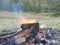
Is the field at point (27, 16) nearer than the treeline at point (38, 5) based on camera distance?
Yes

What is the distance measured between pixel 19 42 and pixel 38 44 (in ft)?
1.23

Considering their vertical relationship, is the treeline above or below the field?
above

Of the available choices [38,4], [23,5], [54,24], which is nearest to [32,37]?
[54,24]

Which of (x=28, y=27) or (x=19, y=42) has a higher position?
(x=28, y=27)

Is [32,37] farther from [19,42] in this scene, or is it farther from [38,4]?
[38,4]

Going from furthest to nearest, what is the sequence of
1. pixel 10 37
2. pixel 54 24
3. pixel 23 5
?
pixel 23 5, pixel 54 24, pixel 10 37

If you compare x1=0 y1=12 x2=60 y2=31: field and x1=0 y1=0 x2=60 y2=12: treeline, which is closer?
x1=0 y1=12 x2=60 y2=31: field

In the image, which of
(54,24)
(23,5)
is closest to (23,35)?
(54,24)

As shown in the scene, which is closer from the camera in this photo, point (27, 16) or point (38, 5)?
point (27, 16)

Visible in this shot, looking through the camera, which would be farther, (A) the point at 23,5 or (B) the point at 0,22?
(A) the point at 23,5

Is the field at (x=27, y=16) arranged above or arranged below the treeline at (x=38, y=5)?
below

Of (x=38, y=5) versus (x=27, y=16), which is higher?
(x=38, y=5)

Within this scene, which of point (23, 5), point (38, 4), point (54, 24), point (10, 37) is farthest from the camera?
point (38, 4)

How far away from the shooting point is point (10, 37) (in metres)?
3.69
